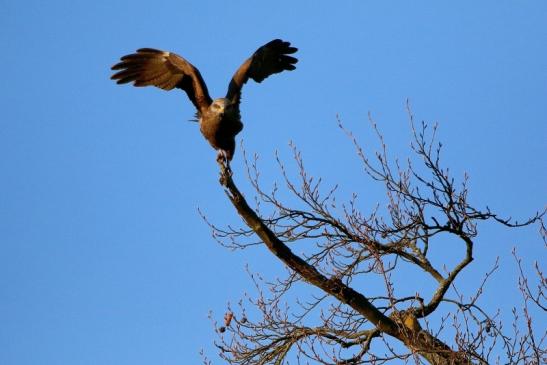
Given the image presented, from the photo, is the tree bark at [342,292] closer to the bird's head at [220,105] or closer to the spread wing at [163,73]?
the bird's head at [220,105]

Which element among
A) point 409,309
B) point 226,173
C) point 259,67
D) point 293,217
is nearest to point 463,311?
point 409,309

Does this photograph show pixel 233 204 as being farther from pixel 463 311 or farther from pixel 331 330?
pixel 463 311

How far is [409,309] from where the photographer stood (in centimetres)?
852

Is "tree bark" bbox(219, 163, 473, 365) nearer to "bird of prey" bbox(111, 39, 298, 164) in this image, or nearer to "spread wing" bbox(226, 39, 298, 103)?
"bird of prey" bbox(111, 39, 298, 164)

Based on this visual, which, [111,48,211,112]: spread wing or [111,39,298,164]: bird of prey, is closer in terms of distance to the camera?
[111,39,298,164]: bird of prey

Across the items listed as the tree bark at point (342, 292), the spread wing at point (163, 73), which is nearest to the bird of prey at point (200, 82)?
the spread wing at point (163, 73)

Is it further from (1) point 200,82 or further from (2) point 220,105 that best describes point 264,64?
(2) point 220,105

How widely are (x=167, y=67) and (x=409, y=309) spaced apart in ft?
10.1

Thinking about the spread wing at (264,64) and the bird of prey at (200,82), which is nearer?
the bird of prey at (200,82)

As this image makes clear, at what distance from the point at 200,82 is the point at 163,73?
0.42m

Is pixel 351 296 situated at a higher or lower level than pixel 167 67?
lower

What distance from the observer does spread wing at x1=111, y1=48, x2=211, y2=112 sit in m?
8.87

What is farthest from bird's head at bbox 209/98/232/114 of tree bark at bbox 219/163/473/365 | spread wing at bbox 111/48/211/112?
tree bark at bbox 219/163/473/365

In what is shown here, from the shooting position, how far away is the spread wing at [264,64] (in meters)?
9.02
